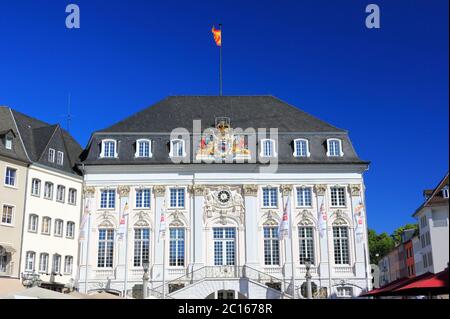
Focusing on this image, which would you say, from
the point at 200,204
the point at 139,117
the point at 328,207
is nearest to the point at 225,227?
the point at 200,204

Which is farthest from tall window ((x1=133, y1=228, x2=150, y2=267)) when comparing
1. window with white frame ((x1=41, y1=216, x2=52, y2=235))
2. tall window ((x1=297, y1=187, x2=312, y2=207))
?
tall window ((x1=297, y1=187, x2=312, y2=207))

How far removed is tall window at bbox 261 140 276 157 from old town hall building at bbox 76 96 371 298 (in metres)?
0.07

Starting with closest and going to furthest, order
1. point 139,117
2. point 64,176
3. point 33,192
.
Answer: point 33,192 < point 64,176 < point 139,117

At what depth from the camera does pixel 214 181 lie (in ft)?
132

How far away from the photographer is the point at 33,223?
119 feet

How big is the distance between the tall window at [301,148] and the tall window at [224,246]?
7.43m

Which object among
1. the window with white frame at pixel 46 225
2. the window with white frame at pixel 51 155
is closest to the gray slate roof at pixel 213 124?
the window with white frame at pixel 51 155

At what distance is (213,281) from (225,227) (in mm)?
4408

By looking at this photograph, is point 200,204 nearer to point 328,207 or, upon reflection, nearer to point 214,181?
point 214,181

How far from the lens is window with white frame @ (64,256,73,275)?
126 feet

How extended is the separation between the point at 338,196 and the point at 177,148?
39.9 ft

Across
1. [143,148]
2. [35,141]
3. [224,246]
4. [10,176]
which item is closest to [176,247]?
[224,246]

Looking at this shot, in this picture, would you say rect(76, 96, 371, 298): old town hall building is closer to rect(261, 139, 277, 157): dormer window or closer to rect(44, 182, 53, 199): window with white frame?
rect(261, 139, 277, 157): dormer window

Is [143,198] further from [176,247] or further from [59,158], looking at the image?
[59,158]
